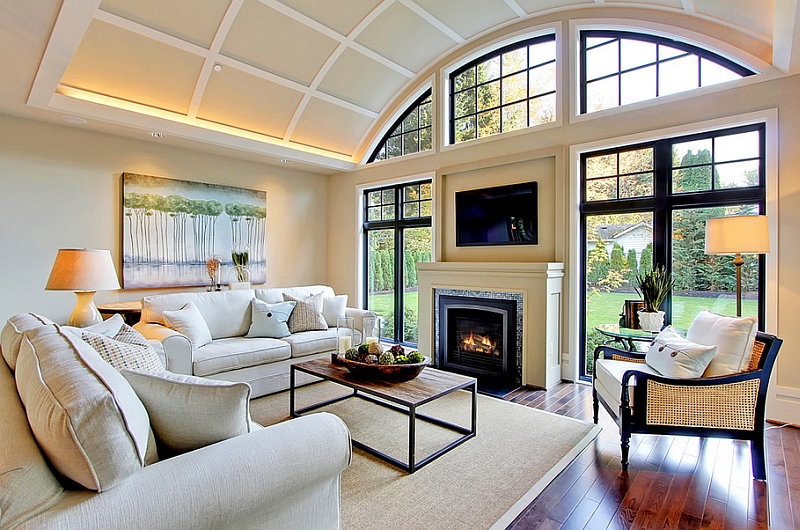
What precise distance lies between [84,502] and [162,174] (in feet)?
16.1

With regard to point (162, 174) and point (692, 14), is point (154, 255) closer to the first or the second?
point (162, 174)

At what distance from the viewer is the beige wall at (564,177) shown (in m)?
3.30

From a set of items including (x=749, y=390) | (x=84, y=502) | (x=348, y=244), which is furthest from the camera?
(x=348, y=244)

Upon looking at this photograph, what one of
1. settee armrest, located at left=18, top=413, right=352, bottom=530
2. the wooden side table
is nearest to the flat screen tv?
the wooden side table

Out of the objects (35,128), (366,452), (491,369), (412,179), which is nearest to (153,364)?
(366,452)

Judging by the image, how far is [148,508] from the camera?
3.43ft

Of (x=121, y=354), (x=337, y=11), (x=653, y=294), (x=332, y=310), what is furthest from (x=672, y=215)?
(x=121, y=354)

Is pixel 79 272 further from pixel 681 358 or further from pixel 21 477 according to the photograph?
pixel 681 358

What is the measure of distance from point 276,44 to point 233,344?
3.23 metres

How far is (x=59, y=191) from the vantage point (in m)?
4.41

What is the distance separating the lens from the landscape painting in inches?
193

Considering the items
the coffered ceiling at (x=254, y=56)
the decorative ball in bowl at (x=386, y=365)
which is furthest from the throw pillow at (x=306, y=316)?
the coffered ceiling at (x=254, y=56)

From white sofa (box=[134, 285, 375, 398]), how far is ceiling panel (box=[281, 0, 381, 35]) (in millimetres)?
2958

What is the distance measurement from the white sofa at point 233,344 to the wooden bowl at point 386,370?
0.85 metres
